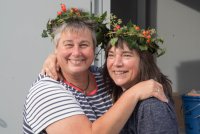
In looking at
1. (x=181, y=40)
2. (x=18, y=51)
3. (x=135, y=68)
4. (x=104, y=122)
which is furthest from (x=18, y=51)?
(x=181, y=40)

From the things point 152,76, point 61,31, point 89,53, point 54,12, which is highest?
point 54,12

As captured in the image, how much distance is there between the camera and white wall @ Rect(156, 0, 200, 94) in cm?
378

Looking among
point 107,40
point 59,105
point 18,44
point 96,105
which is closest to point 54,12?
point 18,44

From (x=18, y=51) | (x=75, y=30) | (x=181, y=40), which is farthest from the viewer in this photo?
(x=181, y=40)

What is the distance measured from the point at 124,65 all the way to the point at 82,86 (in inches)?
11.4

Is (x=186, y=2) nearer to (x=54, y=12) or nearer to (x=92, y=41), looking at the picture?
(x=54, y=12)

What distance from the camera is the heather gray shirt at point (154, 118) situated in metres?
1.61

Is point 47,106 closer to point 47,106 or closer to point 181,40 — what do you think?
point 47,106

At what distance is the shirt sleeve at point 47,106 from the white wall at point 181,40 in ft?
7.90

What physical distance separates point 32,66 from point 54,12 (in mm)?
534

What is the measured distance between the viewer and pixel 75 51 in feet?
6.05

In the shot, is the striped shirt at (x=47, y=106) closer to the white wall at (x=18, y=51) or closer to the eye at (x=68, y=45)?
the eye at (x=68, y=45)

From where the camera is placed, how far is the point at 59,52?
1883 mm

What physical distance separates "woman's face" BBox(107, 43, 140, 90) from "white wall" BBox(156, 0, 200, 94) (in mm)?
2023
